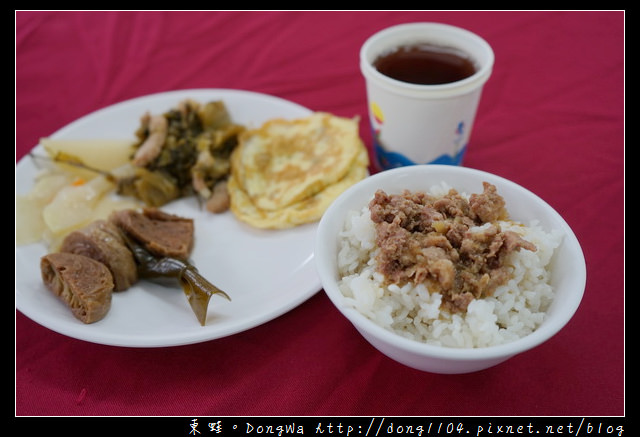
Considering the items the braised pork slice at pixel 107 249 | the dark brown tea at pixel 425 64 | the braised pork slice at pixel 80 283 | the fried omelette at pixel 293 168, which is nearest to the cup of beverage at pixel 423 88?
the dark brown tea at pixel 425 64

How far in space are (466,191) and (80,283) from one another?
1.73 m

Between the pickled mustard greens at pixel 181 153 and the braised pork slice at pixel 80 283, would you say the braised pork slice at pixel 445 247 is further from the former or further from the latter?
the pickled mustard greens at pixel 181 153

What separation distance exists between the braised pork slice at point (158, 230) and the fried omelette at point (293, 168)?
305 mm

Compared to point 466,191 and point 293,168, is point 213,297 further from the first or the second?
point 466,191

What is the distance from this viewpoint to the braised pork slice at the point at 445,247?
1.66 metres

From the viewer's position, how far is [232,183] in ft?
9.48

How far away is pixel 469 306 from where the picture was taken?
5.39ft

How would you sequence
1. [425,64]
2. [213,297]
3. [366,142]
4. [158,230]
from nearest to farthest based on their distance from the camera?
[213,297], [158,230], [425,64], [366,142]

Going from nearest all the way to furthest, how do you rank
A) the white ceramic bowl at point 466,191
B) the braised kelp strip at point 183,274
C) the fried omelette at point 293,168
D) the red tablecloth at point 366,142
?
the white ceramic bowl at point 466,191
the red tablecloth at point 366,142
the braised kelp strip at point 183,274
the fried omelette at point 293,168

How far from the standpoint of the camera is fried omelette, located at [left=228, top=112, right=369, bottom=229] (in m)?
2.67

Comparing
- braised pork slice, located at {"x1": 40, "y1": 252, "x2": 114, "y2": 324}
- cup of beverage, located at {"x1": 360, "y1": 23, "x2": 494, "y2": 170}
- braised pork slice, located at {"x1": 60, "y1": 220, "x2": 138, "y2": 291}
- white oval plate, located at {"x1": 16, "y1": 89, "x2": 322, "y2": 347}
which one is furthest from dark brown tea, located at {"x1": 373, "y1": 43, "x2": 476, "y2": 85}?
braised pork slice, located at {"x1": 40, "y1": 252, "x2": 114, "y2": 324}

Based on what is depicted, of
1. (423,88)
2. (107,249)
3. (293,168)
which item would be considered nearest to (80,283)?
(107,249)

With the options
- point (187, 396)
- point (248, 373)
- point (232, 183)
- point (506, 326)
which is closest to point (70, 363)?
point (187, 396)

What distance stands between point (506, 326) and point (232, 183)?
1.76 metres
